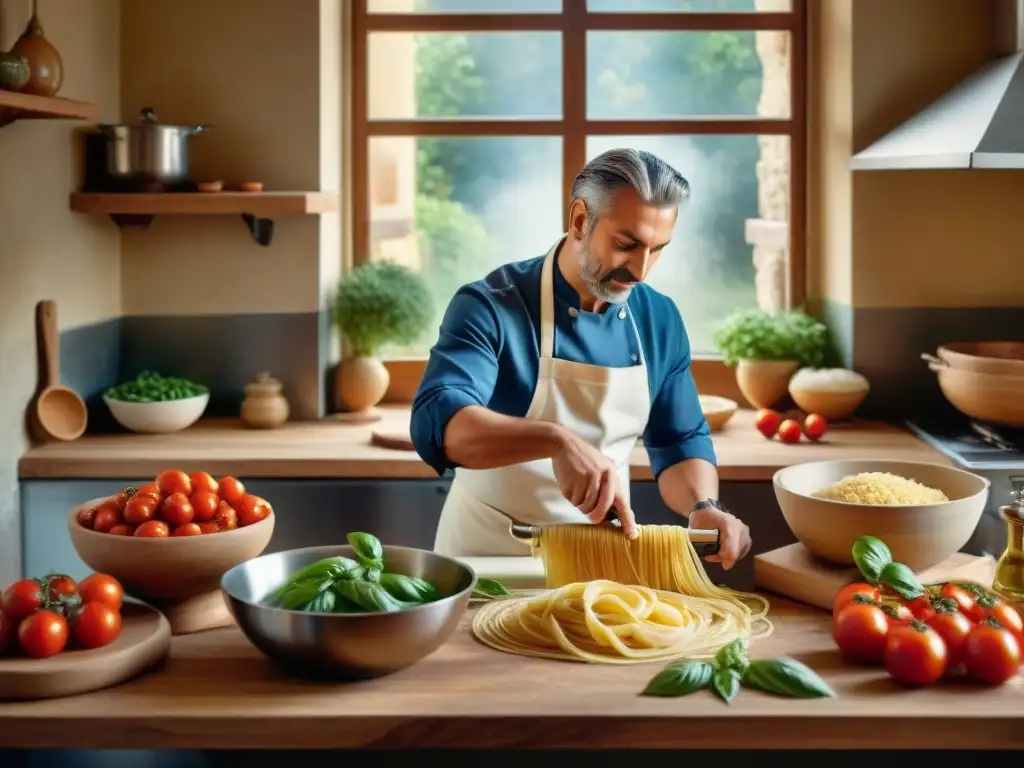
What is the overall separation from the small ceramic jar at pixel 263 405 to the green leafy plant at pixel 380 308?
13.1 inches

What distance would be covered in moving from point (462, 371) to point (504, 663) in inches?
28.2

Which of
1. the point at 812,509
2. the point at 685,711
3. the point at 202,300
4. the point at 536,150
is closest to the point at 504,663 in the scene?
the point at 685,711

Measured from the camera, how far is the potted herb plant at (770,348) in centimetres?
404

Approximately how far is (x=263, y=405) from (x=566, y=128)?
1412 millimetres

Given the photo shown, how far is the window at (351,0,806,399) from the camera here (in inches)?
168

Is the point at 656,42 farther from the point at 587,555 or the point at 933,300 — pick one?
the point at 587,555

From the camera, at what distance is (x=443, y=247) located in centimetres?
435

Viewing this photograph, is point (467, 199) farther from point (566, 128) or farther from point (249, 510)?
point (249, 510)

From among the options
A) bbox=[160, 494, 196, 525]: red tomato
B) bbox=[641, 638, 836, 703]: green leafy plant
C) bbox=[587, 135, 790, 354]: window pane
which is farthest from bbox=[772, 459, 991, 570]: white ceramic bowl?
bbox=[587, 135, 790, 354]: window pane

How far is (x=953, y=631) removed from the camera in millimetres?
1784

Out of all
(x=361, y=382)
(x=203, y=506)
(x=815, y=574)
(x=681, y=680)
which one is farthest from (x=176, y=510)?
(x=361, y=382)

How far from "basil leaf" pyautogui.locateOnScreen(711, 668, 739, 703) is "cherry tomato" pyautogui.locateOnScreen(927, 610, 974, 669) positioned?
304mm

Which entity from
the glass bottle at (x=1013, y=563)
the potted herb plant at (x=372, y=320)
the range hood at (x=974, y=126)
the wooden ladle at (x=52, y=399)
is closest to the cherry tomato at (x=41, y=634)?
the glass bottle at (x=1013, y=563)

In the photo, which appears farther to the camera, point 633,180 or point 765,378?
point 765,378
